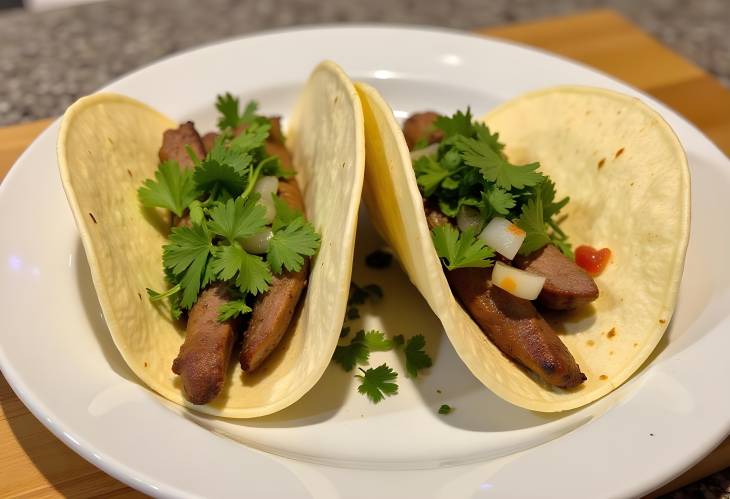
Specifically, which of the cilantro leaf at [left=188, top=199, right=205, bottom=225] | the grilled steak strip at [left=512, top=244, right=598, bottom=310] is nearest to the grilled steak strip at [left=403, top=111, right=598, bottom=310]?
the grilled steak strip at [left=512, top=244, right=598, bottom=310]

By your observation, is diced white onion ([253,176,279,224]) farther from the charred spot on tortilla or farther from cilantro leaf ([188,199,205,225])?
the charred spot on tortilla

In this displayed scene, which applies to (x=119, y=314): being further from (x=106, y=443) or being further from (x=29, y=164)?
(x=29, y=164)

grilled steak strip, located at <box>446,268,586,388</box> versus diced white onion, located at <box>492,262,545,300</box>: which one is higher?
diced white onion, located at <box>492,262,545,300</box>

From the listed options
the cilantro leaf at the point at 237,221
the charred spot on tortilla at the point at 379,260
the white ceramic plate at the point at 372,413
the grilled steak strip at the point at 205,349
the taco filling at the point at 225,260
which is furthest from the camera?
the charred spot on tortilla at the point at 379,260

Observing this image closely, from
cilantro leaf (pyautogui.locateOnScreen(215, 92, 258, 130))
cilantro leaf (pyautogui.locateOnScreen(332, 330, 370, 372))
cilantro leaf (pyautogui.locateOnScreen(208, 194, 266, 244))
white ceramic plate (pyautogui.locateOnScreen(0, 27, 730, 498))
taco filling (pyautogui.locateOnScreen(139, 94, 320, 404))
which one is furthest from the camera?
cilantro leaf (pyautogui.locateOnScreen(215, 92, 258, 130))

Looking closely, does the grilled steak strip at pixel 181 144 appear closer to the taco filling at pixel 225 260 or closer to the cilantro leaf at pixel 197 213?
the taco filling at pixel 225 260

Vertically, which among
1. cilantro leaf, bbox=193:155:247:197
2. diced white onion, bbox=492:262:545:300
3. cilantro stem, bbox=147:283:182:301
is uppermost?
cilantro leaf, bbox=193:155:247:197

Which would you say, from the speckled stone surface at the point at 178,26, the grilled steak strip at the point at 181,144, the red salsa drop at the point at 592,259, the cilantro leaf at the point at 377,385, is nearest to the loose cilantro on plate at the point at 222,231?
the grilled steak strip at the point at 181,144
